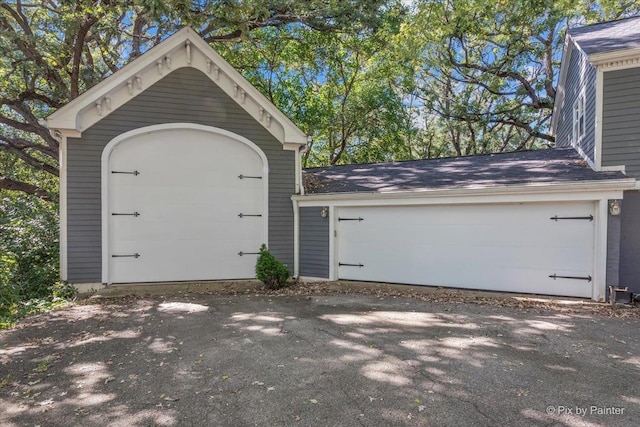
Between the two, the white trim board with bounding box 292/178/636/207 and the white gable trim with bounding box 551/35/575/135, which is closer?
the white trim board with bounding box 292/178/636/207

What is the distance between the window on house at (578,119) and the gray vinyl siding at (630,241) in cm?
227

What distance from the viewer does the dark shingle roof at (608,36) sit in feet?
22.9

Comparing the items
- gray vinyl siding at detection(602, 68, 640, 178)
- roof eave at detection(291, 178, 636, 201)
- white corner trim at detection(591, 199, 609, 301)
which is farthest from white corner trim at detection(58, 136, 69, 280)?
gray vinyl siding at detection(602, 68, 640, 178)

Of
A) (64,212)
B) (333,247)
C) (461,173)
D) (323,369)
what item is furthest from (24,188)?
(461,173)

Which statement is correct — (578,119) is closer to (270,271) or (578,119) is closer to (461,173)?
(461,173)

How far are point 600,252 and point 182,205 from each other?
8114 mm

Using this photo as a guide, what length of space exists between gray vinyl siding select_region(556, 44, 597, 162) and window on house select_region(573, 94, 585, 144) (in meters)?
0.16

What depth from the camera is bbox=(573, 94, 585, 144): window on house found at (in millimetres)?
8344

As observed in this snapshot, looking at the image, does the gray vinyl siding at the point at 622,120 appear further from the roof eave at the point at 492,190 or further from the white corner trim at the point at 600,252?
the white corner trim at the point at 600,252

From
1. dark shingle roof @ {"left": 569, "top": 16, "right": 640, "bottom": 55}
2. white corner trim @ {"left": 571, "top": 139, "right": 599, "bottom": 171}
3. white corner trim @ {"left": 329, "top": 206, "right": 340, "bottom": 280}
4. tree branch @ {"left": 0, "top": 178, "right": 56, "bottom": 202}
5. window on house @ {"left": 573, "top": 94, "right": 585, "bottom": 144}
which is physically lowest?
white corner trim @ {"left": 329, "top": 206, "right": 340, "bottom": 280}

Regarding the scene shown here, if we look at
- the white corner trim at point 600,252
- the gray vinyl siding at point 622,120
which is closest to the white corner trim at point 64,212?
the white corner trim at point 600,252

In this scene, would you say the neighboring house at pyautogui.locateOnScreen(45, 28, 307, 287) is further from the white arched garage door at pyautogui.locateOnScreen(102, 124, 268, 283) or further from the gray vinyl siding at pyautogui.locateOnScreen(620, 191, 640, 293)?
the gray vinyl siding at pyautogui.locateOnScreen(620, 191, 640, 293)

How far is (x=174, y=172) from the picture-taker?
7.96 m

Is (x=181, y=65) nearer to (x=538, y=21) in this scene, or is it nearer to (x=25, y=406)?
(x=25, y=406)
